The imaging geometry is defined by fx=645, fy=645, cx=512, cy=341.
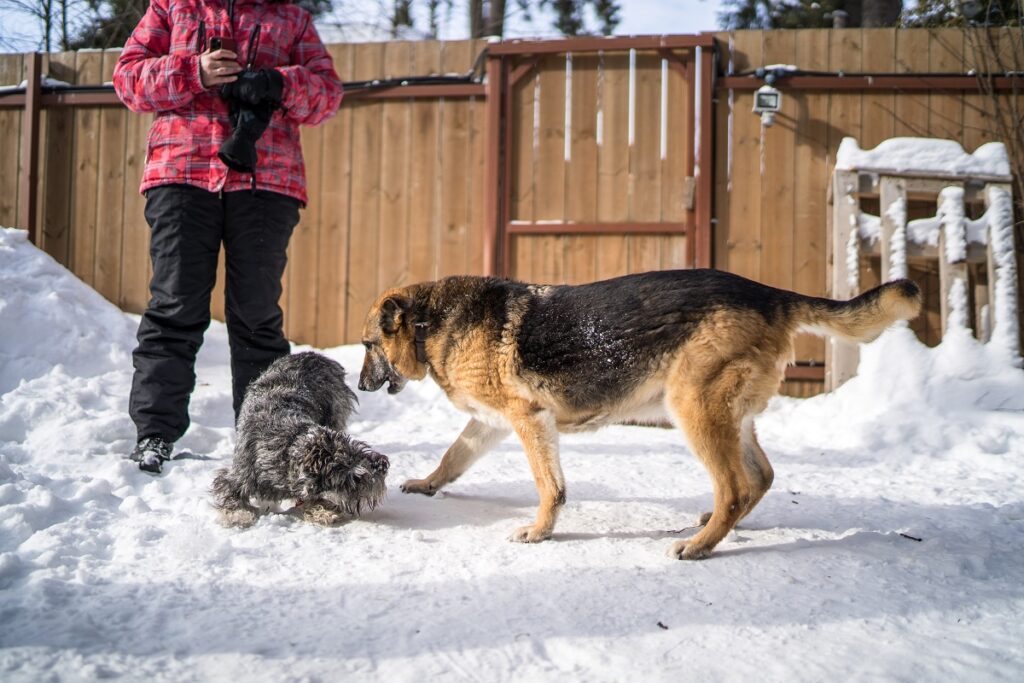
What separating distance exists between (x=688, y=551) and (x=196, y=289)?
2.60 meters

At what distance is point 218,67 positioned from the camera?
312cm

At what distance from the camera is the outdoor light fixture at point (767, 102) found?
5.52 meters

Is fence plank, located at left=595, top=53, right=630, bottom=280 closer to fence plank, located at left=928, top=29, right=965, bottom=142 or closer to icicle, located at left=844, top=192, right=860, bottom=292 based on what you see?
icicle, located at left=844, top=192, right=860, bottom=292

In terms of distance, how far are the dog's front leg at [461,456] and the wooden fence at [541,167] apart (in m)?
2.98

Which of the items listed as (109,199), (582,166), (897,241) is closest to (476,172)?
(582,166)

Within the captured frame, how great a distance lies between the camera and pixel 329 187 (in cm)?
616

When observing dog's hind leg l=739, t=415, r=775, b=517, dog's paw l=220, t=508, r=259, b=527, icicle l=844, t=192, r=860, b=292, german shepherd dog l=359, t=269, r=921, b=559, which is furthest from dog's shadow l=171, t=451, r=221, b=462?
icicle l=844, t=192, r=860, b=292

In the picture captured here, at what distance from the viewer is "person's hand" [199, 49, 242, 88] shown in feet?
10.2

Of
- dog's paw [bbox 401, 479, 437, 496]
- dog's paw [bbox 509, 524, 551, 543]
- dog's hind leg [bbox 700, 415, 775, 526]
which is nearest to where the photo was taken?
dog's paw [bbox 509, 524, 551, 543]

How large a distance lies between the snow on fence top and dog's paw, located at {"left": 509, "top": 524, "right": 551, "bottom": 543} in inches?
170

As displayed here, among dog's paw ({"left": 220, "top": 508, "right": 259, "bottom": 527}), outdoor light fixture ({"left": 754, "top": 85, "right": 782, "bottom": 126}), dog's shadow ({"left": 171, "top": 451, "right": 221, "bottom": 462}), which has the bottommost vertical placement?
dog's paw ({"left": 220, "top": 508, "right": 259, "bottom": 527})

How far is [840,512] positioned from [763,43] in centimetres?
443

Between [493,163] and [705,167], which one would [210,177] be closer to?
[493,163]

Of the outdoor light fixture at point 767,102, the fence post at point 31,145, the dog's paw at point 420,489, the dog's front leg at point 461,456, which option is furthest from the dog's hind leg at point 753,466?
the fence post at point 31,145
